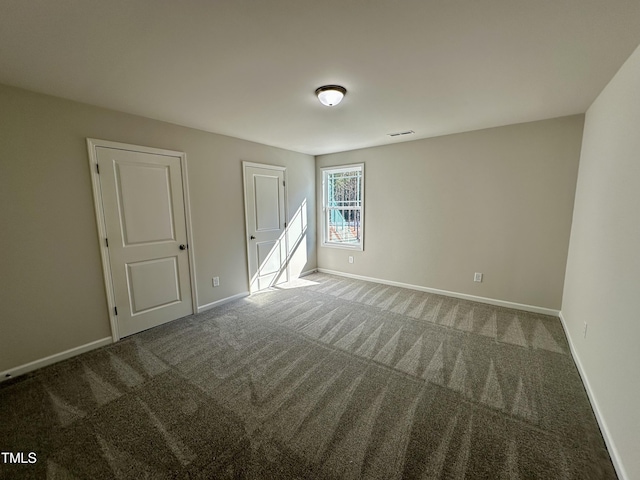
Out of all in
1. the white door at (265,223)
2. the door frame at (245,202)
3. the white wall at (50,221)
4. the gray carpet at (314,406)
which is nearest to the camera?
the gray carpet at (314,406)

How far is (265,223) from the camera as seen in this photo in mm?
4246

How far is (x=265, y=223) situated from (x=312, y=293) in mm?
1413

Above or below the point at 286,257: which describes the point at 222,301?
below

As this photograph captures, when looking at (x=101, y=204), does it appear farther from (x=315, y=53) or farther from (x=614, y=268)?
(x=614, y=268)

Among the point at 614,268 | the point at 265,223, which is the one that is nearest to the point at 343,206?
the point at 265,223

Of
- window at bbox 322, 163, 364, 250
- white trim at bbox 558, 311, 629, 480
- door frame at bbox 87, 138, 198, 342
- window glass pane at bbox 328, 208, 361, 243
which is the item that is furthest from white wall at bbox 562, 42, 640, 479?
door frame at bbox 87, 138, 198, 342

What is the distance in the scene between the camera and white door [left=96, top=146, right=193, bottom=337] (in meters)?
2.64

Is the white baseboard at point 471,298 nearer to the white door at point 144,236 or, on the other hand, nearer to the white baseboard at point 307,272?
the white baseboard at point 307,272

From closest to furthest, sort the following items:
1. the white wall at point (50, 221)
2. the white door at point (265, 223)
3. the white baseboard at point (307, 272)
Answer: the white wall at point (50, 221) < the white door at point (265, 223) < the white baseboard at point (307, 272)

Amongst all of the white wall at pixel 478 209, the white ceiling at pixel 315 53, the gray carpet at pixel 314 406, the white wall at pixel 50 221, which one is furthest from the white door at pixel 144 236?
the white wall at pixel 478 209

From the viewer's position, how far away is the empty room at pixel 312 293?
141 centimetres

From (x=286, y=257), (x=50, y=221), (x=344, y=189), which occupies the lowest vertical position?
(x=286, y=257)

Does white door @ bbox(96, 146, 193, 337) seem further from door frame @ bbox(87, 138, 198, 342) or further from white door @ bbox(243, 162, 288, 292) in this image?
white door @ bbox(243, 162, 288, 292)

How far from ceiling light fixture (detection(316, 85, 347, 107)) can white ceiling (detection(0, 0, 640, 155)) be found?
7 centimetres
